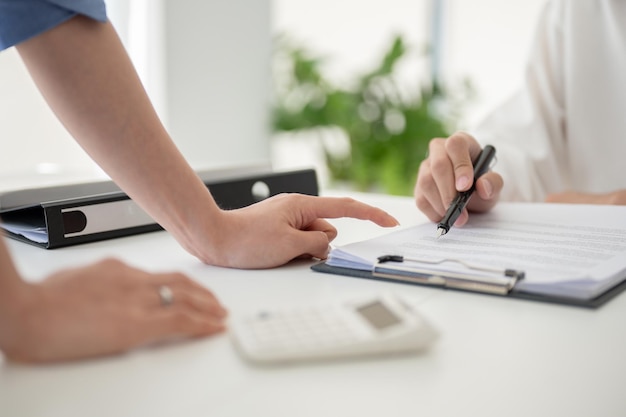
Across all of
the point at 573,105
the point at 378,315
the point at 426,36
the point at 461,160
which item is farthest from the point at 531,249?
the point at 426,36

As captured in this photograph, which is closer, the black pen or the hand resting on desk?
the hand resting on desk

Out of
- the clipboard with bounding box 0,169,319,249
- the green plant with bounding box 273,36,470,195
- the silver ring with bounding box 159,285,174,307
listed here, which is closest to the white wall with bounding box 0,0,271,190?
the clipboard with bounding box 0,169,319,249

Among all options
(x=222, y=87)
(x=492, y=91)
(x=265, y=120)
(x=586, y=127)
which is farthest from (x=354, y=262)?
(x=492, y=91)

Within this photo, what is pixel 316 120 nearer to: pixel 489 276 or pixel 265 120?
pixel 265 120

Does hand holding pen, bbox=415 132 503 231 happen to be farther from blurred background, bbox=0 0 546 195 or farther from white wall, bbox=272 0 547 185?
white wall, bbox=272 0 547 185

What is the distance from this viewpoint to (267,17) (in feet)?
9.70

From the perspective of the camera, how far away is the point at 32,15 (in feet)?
2.41

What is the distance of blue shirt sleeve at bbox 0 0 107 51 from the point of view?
0.73 m

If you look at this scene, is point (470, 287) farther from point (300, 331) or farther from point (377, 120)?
point (377, 120)

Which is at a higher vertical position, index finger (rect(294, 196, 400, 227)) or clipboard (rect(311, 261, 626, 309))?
index finger (rect(294, 196, 400, 227))

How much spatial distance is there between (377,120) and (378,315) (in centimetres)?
325

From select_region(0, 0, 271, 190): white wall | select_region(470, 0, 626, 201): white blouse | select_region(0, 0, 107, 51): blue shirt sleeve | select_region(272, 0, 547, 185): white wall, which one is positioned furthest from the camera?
select_region(272, 0, 547, 185): white wall

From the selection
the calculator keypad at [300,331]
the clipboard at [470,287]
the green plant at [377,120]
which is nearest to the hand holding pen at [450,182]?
the clipboard at [470,287]

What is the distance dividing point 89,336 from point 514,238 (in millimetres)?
628
